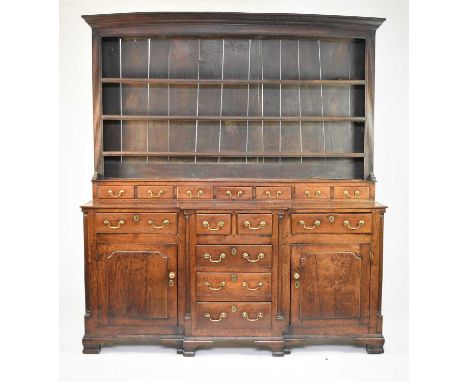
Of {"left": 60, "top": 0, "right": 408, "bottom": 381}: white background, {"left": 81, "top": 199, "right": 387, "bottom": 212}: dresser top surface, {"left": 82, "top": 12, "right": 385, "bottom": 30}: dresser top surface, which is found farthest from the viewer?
{"left": 60, "top": 0, "right": 408, "bottom": 381}: white background

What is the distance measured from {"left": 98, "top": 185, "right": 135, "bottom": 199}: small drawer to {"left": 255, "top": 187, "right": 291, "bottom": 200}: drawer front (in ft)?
3.19

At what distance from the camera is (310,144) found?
4605mm

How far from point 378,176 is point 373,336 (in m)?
1.64

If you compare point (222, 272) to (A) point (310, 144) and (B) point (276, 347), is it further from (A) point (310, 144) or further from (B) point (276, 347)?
(A) point (310, 144)

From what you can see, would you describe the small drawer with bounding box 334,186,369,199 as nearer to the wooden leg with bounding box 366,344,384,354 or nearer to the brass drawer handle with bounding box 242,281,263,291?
the brass drawer handle with bounding box 242,281,263,291

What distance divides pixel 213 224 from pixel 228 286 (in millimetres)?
457

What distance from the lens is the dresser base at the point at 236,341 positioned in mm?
3990

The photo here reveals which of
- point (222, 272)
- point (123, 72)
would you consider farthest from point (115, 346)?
point (123, 72)

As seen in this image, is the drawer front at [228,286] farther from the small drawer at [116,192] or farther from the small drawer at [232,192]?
the small drawer at [116,192]

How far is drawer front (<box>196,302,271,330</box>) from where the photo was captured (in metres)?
3.99

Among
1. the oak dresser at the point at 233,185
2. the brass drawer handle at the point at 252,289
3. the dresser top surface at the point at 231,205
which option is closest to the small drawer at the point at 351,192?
the oak dresser at the point at 233,185

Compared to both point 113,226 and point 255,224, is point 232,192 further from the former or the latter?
point 113,226

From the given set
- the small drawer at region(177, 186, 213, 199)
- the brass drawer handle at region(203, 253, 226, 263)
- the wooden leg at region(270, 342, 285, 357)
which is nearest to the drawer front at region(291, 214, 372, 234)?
the brass drawer handle at region(203, 253, 226, 263)

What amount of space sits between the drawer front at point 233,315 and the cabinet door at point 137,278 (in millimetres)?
218
